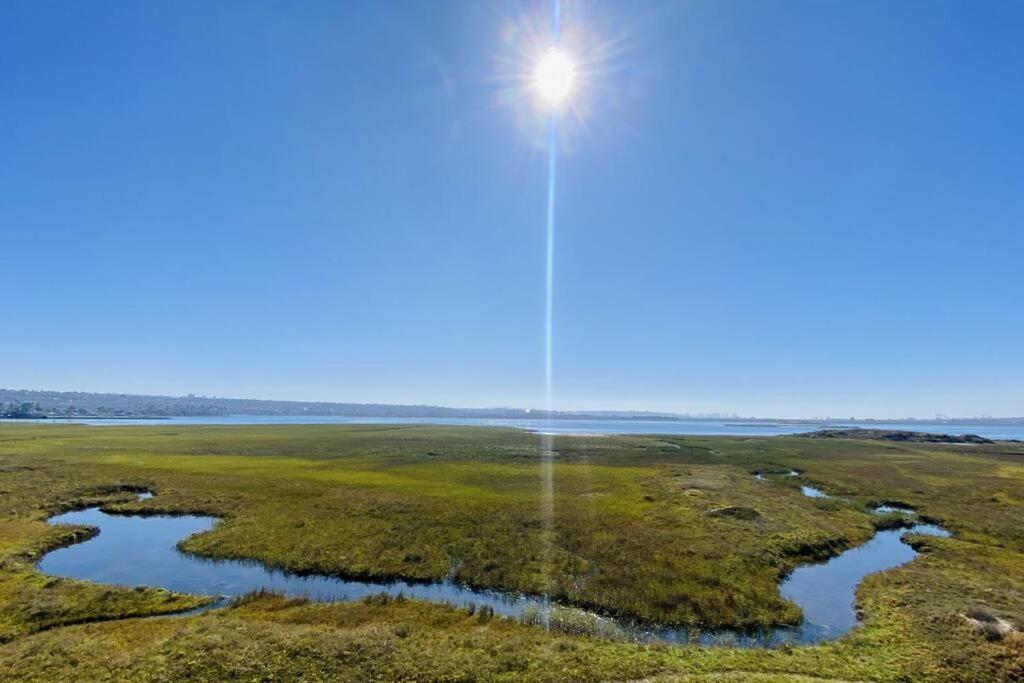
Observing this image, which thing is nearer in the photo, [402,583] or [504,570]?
[402,583]

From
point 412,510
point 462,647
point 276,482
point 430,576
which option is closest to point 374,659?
point 462,647

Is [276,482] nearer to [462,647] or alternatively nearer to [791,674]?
[462,647]

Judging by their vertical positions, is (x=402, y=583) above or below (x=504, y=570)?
below

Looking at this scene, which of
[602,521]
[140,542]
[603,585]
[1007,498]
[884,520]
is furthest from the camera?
[1007,498]

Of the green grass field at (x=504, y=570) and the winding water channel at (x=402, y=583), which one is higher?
the green grass field at (x=504, y=570)
